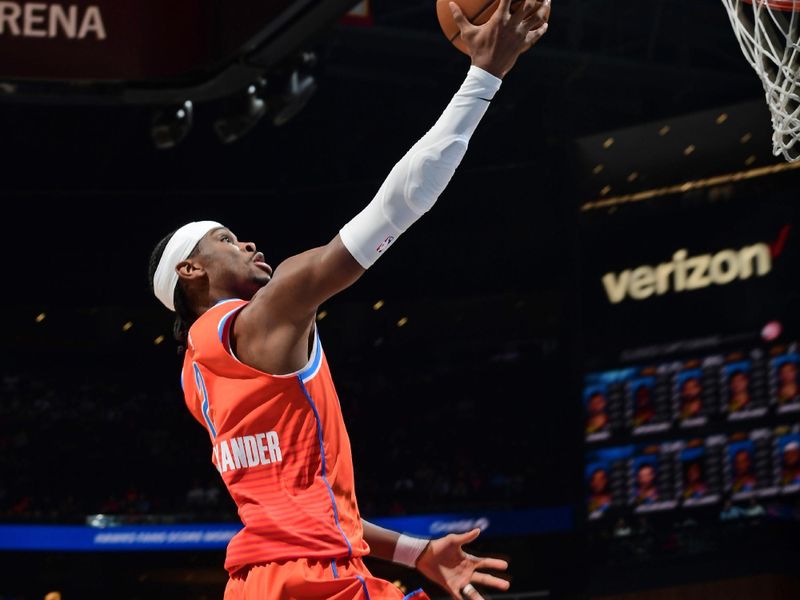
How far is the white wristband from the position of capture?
2.90 metres

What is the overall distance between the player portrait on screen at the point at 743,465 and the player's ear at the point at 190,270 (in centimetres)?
852

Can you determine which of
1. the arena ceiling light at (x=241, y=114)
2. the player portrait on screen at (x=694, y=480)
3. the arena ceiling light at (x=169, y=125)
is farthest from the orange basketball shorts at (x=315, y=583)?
the player portrait on screen at (x=694, y=480)

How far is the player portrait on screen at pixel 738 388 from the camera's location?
34.3 feet

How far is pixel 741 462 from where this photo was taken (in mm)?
10531

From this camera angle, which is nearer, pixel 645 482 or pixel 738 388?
pixel 738 388

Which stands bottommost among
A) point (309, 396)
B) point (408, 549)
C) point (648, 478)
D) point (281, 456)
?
point (648, 478)

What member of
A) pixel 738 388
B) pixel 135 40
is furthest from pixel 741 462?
pixel 135 40

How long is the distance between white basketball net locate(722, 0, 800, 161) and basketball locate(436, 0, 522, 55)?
136 cm

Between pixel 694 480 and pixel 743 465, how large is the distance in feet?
1.53

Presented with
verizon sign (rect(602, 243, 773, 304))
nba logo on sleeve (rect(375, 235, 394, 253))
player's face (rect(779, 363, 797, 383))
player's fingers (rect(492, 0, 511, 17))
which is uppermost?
player's fingers (rect(492, 0, 511, 17))

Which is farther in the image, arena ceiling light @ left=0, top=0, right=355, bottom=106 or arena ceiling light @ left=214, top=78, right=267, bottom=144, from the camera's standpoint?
arena ceiling light @ left=214, top=78, right=267, bottom=144

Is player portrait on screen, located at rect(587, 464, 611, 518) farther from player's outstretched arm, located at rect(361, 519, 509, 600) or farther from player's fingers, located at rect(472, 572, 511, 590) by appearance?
player's fingers, located at rect(472, 572, 511, 590)

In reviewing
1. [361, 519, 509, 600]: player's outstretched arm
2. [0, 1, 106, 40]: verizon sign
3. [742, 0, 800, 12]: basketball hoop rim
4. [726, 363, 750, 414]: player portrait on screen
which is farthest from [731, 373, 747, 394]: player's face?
[361, 519, 509, 600]: player's outstretched arm

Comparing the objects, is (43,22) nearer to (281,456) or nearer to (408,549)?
(281,456)
